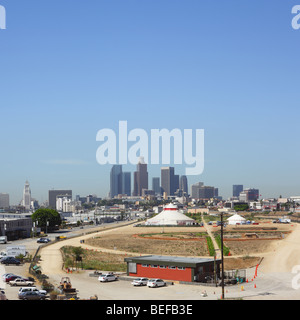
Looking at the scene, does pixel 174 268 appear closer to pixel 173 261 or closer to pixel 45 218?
pixel 173 261

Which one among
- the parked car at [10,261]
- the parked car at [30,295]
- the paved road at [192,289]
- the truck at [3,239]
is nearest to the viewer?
the parked car at [30,295]

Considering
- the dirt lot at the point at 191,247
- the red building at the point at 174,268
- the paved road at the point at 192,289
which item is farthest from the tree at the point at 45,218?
the red building at the point at 174,268

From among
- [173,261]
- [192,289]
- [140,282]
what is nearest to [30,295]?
[140,282]

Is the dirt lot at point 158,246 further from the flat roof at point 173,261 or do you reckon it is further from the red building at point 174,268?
the flat roof at point 173,261

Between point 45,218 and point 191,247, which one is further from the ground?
point 45,218

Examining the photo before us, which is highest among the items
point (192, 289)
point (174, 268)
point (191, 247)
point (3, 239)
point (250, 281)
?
point (174, 268)
